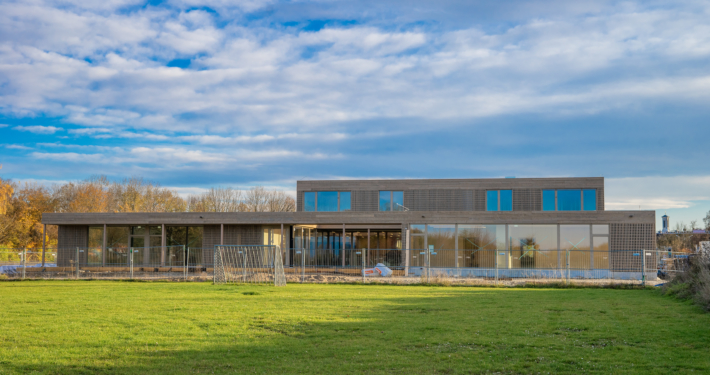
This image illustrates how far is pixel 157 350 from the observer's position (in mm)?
8781

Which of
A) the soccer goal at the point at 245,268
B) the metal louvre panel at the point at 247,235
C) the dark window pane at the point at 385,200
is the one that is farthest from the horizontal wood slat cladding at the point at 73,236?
the dark window pane at the point at 385,200

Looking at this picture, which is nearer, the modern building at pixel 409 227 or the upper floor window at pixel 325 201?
the modern building at pixel 409 227

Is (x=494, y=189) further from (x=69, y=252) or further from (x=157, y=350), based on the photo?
(x=157, y=350)

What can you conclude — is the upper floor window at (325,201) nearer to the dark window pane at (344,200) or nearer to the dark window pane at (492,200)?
the dark window pane at (344,200)

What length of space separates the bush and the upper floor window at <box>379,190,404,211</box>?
68.8 feet

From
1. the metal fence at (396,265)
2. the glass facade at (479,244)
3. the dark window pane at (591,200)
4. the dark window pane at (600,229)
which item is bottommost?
the metal fence at (396,265)

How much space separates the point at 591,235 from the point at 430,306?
62.4 feet

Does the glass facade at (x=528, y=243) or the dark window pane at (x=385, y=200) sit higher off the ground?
the dark window pane at (x=385, y=200)

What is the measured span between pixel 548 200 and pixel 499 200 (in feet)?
10.3

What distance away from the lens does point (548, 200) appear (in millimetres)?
37969

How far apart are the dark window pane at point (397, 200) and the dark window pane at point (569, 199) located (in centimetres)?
1028

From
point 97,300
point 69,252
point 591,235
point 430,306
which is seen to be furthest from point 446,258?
point 69,252

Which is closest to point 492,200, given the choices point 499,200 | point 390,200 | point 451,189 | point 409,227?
point 499,200

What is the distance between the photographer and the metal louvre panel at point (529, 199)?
37.9 m
